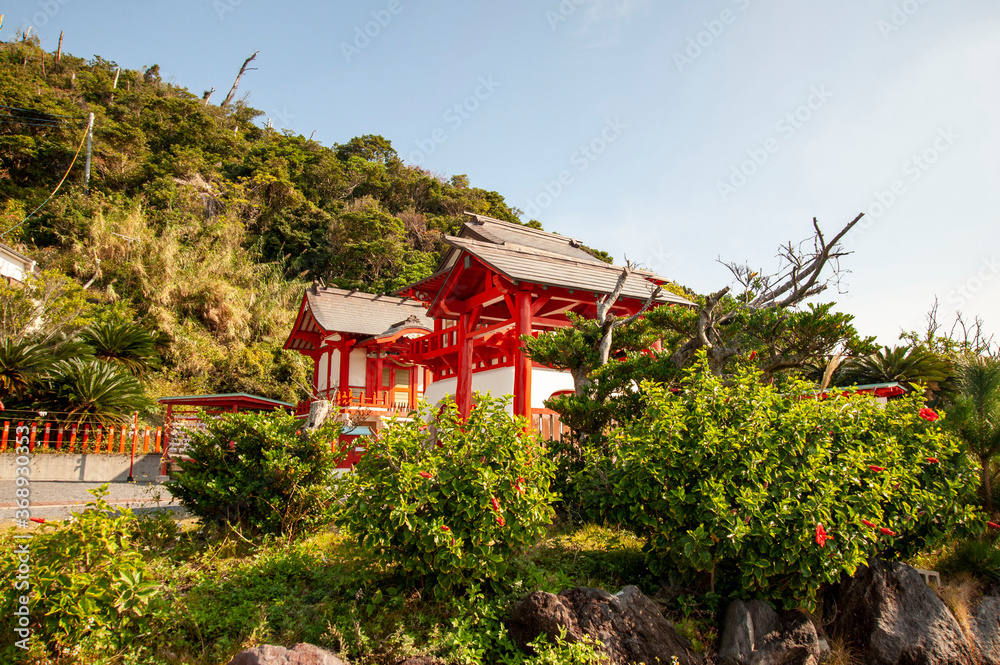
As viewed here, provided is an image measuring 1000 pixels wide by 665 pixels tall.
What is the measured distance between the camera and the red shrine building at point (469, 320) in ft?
40.9

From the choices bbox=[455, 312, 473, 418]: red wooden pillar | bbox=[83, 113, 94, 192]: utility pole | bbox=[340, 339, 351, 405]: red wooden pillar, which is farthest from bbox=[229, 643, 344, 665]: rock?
bbox=[83, 113, 94, 192]: utility pole

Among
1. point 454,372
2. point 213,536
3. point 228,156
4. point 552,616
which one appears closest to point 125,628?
point 213,536

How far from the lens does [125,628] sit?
3.89m

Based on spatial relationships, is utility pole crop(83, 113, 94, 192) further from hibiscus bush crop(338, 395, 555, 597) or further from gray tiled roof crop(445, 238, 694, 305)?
hibiscus bush crop(338, 395, 555, 597)

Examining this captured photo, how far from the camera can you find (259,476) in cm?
591

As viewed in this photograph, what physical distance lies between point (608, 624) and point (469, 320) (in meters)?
11.1

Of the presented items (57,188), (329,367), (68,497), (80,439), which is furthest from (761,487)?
(57,188)

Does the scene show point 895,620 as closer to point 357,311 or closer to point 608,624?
point 608,624

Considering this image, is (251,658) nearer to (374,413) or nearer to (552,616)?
(552,616)

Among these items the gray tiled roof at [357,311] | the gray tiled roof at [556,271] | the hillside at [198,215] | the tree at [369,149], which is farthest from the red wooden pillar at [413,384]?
the tree at [369,149]

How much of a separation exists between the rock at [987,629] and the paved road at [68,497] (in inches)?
382

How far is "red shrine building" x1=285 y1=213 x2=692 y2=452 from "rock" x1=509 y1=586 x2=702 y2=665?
2.30m

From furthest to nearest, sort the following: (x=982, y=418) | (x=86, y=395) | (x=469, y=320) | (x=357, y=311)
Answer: (x=357, y=311), (x=469, y=320), (x=86, y=395), (x=982, y=418)

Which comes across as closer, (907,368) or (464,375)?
(907,368)
